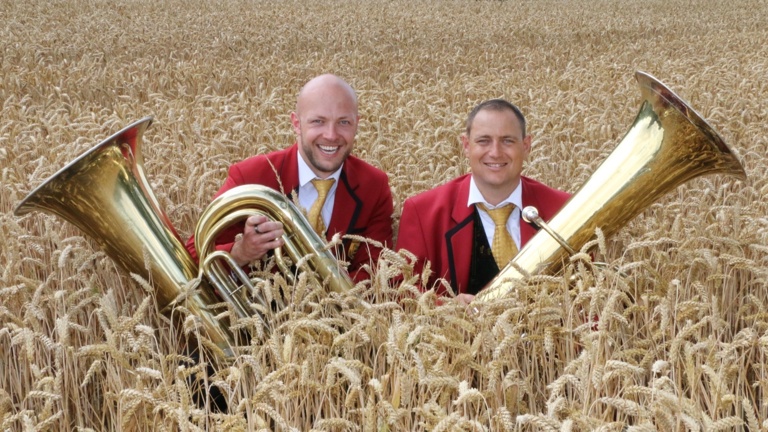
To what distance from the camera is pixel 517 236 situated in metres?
3.72

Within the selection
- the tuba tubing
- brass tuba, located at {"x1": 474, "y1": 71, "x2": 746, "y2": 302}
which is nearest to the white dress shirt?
brass tuba, located at {"x1": 474, "y1": 71, "x2": 746, "y2": 302}

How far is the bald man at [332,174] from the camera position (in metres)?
3.84

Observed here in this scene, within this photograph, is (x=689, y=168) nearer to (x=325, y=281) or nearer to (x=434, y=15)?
(x=325, y=281)

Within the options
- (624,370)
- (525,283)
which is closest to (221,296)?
(525,283)

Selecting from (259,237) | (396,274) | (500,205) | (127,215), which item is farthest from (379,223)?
(127,215)

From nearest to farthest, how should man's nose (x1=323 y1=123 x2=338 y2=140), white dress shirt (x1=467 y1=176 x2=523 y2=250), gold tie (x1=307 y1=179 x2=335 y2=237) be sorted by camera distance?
white dress shirt (x1=467 y1=176 x2=523 y2=250), man's nose (x1=323 y1=123 x2=338 y2=140), gold tie (x1=307 y1=179 x2=335 y2=237)

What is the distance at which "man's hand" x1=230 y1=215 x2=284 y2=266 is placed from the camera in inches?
123

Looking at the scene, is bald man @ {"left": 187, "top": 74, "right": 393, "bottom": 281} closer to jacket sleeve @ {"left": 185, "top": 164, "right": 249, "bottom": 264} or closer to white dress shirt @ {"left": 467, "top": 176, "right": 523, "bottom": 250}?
jacket sleeve @ {"left": 185, "top": 164, "right": 249, "bottom": 264}

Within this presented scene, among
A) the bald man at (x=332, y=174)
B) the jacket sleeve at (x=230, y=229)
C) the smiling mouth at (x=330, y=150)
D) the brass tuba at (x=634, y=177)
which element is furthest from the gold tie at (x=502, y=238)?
the jacket sleeve at (x=230, y=229)

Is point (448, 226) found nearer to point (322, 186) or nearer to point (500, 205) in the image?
point (500, 205)

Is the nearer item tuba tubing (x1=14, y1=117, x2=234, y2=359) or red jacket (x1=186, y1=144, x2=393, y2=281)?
tuba tubing (x1=14, y1=117, x2=234, y2=359)

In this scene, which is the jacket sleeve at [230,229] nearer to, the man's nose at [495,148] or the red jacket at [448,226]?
the red jacket at [448,226]

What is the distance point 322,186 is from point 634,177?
1.48 metres

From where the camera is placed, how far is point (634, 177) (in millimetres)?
3205
